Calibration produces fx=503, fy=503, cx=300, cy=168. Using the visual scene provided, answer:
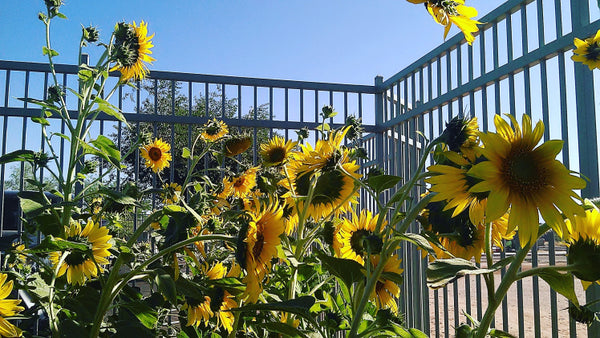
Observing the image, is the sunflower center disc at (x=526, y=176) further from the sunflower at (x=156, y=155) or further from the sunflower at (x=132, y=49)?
the sunflower at (x=156, y=155)

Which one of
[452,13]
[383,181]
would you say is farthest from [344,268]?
[452,13]

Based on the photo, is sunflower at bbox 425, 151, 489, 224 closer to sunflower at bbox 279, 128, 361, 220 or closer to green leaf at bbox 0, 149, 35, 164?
sunflower at bbox 279, 128, 361, 220

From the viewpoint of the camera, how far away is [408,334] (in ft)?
2.14

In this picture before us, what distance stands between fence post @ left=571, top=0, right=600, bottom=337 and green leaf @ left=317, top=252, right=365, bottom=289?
0.91m

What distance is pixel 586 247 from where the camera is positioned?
1.76 feet

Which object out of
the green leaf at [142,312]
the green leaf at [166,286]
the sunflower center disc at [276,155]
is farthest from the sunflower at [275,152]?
the green leaf at [166,286]

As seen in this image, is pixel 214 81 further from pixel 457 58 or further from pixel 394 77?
pixel 457 58

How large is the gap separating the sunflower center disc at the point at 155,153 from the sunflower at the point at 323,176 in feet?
3.35

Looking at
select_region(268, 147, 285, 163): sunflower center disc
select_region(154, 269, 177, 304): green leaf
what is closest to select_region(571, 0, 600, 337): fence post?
select_region(268, 147, 285, 163): sunflower center disc

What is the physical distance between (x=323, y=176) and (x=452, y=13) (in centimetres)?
39

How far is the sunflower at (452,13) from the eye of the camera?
1.90ft

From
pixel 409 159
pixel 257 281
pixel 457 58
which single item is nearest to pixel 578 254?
pixel 257 281

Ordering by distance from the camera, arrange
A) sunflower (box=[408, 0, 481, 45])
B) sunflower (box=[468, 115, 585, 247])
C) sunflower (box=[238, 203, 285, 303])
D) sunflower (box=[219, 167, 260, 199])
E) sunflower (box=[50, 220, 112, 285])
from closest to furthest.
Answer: sunflower (box=[468, 115, 585, 247]) < sunflower (box=[408, 0, 481, 45]) < sunflower (box=[238, 203, 285, 303]) < sunflower (box=[50, 220, 112, 285]) < sunflower (box=[219, 167, 260, 199])

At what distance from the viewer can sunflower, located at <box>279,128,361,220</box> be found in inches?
32.0
